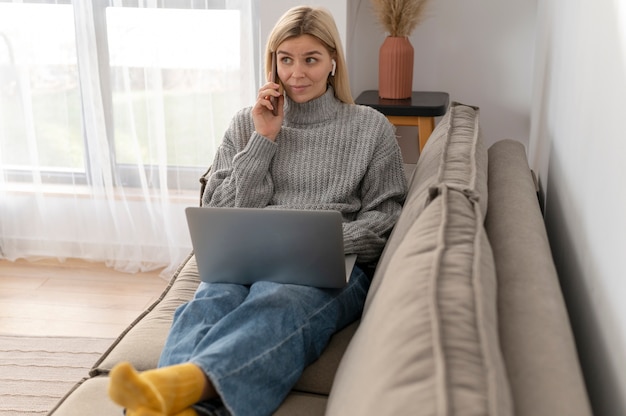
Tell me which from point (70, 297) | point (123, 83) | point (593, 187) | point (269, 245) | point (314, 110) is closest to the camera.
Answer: point (593, 187)

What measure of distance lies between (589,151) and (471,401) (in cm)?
81

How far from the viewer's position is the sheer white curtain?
3.37 meters

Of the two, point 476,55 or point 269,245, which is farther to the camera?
point 476,55

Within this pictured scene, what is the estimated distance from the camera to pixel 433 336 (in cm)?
102

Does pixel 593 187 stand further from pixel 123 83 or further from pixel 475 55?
pixel 123 83

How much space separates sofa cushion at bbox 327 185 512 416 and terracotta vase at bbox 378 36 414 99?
182 cm

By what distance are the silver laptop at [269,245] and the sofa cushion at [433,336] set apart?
33cm

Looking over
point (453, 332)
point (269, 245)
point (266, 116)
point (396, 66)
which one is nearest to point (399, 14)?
point (396, 66)

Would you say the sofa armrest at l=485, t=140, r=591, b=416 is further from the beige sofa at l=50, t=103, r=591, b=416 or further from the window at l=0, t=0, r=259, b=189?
the window at l=0, t=0, r=259, b=189

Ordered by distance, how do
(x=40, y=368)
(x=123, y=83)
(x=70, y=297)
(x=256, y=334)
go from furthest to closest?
(x=123, y=83)
(x=70, y=297)
(x=40, y=368)
(x=256, y=334)

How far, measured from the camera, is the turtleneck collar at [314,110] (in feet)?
7.61

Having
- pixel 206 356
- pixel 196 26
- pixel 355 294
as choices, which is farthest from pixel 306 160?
pixel 196 26

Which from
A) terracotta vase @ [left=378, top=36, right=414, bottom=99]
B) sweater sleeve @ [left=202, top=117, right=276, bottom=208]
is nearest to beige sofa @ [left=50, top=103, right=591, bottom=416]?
sweater sleeve @ [left=202, top=117, right=276, bottom=208]

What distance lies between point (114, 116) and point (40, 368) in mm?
1188
